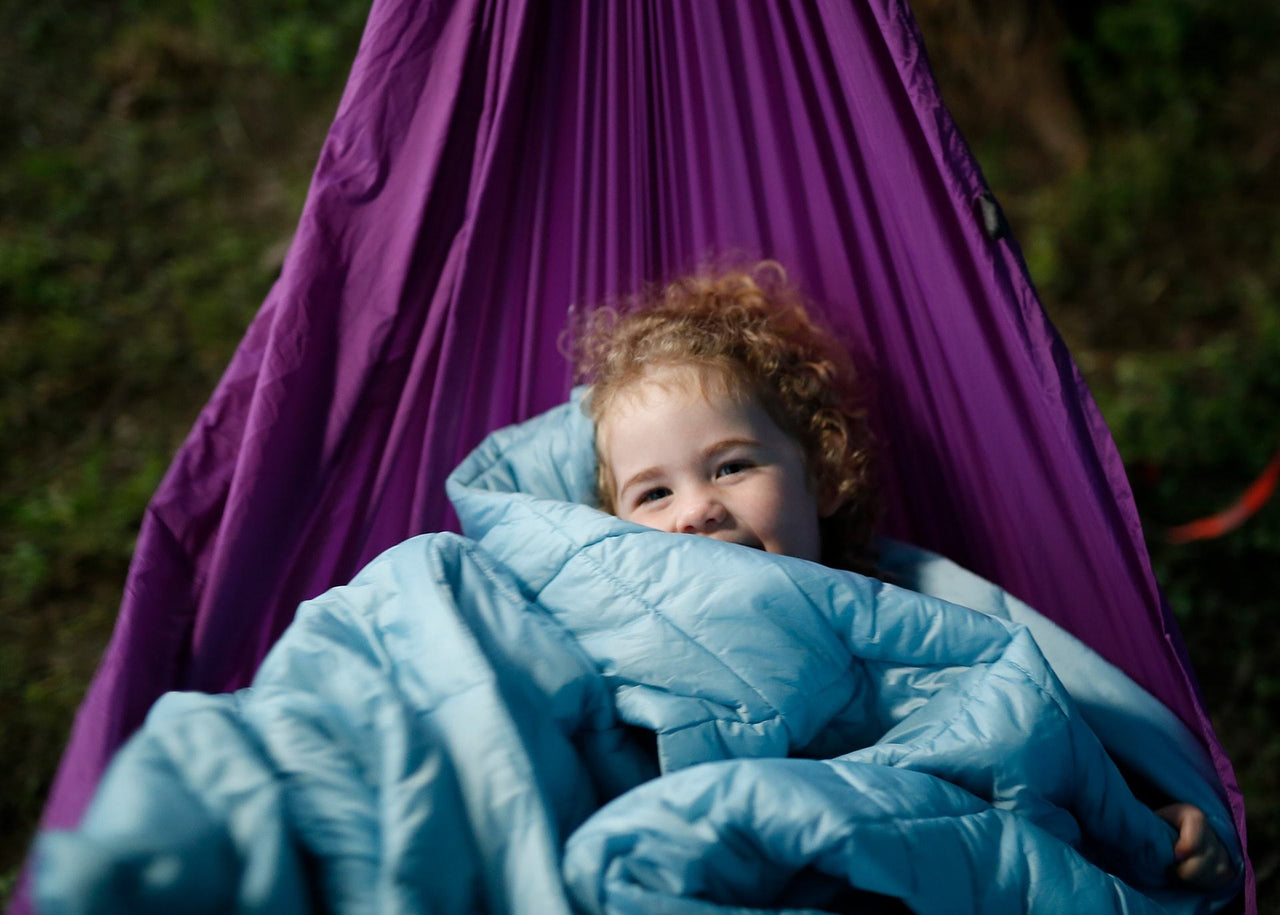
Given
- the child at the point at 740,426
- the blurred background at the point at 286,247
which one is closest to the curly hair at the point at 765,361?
the child at the point at 740,426

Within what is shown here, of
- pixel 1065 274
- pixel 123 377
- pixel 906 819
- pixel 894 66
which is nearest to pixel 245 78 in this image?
pixel 123 377

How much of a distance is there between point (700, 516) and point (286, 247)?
1.96 metres

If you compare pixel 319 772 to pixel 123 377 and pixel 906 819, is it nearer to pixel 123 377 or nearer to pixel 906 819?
pixel 906 819

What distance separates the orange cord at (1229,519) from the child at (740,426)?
0.95 meters

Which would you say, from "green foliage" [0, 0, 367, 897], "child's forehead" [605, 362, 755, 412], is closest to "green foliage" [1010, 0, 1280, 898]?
"child's forehead" [605, 362, 755, 412]

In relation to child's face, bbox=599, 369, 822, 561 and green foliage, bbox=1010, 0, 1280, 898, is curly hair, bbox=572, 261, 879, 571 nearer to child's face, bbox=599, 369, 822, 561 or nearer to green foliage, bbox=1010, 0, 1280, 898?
child's face, bbox=599, 369, 822, 561

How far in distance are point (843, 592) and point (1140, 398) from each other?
5.39ft

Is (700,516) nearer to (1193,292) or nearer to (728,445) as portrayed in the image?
(728,445)

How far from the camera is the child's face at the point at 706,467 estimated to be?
121 centimetres

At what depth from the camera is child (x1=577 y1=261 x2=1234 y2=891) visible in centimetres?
122

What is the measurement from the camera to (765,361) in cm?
137

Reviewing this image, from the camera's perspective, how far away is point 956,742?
1.03 m

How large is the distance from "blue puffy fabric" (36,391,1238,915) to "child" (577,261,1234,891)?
0.10m

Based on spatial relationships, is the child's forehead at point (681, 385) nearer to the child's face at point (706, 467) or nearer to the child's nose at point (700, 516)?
the child's face at point (706, 467)
